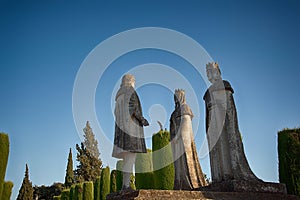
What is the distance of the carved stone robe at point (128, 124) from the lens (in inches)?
351

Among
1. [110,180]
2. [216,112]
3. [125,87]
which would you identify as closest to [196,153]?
[216,112]

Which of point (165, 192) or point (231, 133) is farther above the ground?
point (231, 133)

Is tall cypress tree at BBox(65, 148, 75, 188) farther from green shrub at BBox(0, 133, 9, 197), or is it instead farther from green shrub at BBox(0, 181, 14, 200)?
green shrub at BBox(0, 133, 9, 197)

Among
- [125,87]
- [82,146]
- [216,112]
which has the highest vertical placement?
[82,146]

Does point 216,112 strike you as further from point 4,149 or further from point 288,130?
point 4,149

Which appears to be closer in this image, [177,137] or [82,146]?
[177,137]

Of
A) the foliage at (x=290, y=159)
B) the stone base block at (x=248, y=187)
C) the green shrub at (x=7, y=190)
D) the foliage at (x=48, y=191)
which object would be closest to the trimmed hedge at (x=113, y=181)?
the green shrub at (x=7, y=190)

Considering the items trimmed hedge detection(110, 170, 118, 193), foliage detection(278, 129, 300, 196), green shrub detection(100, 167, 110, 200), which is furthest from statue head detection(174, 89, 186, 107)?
green shrub detection(100, 167, 110, 200)

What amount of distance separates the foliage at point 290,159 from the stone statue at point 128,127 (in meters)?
8.58

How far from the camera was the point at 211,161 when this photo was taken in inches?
360

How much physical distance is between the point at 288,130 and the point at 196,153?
7.16 meters

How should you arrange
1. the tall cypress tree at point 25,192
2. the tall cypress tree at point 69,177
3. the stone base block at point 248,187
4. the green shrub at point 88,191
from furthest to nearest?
the tall cypress tree at point 69,177
the tall cypress tree at point 25,192
the green shrub at point 88,191
the stone base block at point 248,187

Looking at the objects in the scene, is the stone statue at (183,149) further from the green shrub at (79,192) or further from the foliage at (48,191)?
the foliage at (48,191)

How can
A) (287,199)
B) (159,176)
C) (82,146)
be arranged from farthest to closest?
(82,146)
(159,176)
(287,199)
